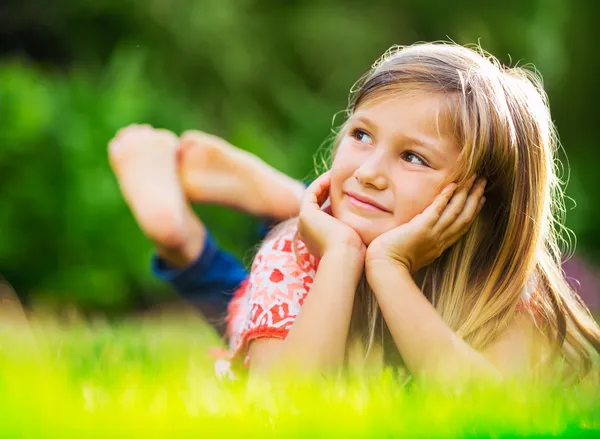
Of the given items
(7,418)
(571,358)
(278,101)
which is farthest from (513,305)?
(278,101)

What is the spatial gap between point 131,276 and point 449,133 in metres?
4.04

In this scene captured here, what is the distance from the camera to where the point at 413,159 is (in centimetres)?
223

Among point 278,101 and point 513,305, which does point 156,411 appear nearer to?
point 513,305

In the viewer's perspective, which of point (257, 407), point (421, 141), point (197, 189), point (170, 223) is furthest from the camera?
point (197, 189)

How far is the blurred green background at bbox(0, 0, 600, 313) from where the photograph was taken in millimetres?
5730

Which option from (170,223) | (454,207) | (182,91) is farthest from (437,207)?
(182,91)

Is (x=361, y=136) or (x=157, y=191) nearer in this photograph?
(x=361, y=136)

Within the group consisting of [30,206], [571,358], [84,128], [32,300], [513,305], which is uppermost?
[513,305]

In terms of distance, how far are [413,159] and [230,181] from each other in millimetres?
1274

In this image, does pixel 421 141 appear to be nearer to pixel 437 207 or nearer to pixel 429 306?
pixel 437 207

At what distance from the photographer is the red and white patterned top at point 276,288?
2.31m

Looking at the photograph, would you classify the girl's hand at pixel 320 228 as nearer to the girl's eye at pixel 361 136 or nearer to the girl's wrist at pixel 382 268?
the girl's wrist at pixel 382 268

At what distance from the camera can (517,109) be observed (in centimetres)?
241

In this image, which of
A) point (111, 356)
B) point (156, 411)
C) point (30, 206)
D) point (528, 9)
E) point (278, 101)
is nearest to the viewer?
point (156, 411)
